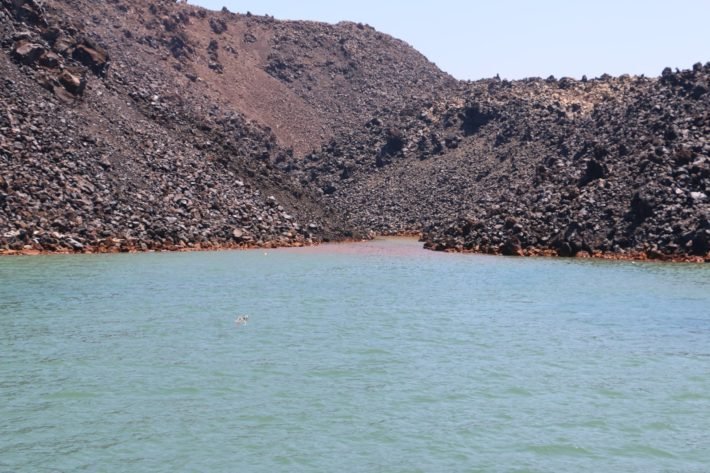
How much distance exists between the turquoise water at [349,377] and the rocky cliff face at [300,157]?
70.8ft

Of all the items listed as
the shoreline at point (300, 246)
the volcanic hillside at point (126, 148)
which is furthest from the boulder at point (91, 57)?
the shoreline at point (300, 246)

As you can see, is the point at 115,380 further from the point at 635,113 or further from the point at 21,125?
the point at 635,113

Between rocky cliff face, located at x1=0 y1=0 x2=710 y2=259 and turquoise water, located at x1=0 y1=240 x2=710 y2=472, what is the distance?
70.8ft

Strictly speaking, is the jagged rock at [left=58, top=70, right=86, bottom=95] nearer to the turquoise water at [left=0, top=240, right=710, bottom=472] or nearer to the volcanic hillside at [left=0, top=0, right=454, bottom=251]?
the volcanic hillside at [left=0, top=0, right=454, bottom=251]

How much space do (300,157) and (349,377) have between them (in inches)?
4774

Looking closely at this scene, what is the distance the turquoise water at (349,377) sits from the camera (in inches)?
621

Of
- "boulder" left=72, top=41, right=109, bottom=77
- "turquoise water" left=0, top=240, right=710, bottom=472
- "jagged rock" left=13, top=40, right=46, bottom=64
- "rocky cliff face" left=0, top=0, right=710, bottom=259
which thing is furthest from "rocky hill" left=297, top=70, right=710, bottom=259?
"jagged rock" left=13, top=40, right=46, bottom=64

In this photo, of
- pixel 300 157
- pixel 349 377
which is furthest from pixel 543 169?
pixel 349 377

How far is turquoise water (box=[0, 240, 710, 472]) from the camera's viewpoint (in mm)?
15773

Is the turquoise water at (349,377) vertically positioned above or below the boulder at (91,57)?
below

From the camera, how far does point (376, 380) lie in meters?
21.9

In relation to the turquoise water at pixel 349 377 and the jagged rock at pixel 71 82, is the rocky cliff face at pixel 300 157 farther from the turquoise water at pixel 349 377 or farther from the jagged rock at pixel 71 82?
the turquoise water at pixel 349 377

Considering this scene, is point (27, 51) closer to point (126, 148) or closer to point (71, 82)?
point (71, 82)

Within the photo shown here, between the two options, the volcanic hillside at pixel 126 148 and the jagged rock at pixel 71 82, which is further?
the jagged rock at pixel 71 82
